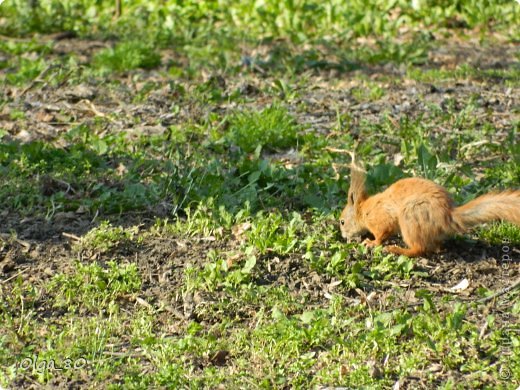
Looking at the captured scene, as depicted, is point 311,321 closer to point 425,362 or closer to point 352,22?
point 425,362

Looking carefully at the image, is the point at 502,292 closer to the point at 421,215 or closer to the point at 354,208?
the point at 421,215

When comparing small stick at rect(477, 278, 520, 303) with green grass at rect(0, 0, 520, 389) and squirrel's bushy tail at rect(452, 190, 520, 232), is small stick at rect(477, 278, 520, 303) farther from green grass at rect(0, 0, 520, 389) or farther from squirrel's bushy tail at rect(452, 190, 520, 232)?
squirrel's bushy tail at rect(452, 190, 520, 232)

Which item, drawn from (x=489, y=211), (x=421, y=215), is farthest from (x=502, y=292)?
(x=421, y=215)

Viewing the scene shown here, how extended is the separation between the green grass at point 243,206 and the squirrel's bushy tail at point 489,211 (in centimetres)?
31

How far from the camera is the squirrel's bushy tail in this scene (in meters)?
5.48

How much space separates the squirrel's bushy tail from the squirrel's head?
645mm

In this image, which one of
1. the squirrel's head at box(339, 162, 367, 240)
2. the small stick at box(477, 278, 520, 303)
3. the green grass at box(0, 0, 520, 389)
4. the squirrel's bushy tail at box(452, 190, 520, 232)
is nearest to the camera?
the green grass at box(0, 0, 520, 389)

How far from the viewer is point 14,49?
1045 centimetres

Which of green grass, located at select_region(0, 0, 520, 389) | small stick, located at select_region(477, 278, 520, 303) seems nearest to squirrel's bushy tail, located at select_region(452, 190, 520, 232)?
green grass, located at select_region(0, 0, 520, 389)

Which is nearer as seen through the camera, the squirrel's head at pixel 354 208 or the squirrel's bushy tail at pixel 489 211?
the squirrel's bushy tail at pixel 489 211

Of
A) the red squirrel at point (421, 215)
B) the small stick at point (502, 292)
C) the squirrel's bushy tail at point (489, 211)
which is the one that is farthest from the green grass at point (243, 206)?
the squirrel's bushy tail at point (489, 211)

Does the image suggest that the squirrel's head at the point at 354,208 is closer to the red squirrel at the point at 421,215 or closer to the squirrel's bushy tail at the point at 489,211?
the red squirrel at the point at 421,215

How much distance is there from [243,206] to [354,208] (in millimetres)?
795

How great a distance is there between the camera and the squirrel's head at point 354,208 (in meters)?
5.95
